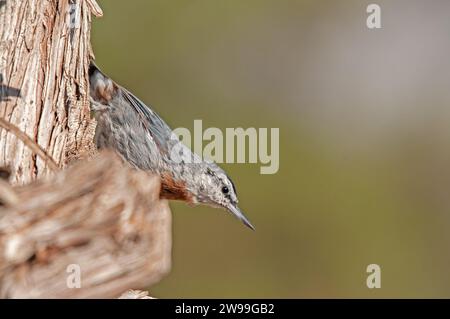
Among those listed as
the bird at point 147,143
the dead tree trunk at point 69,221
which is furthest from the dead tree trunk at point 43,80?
the bird at point 147,143

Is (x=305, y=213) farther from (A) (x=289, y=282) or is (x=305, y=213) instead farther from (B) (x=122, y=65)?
(B) (x=122, y=65)

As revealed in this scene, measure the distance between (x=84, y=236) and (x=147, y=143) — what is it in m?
1.31

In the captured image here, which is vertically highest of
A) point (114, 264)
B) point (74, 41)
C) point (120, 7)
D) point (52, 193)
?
point (120, 7)

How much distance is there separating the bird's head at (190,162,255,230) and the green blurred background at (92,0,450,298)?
46.7 inches

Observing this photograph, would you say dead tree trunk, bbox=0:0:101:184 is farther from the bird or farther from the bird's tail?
the bird

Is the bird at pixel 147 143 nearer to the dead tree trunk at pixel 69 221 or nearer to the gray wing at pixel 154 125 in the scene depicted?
the gray wing at pixel 154 125

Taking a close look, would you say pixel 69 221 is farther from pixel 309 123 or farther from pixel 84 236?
pixel 309 123

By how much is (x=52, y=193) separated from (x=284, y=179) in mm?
3424

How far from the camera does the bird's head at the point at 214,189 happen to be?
166 inches

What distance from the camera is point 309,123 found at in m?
6.20

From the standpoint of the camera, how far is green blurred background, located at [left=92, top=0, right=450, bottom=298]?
18.7ft
